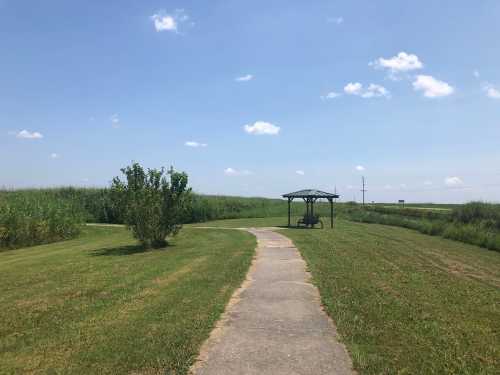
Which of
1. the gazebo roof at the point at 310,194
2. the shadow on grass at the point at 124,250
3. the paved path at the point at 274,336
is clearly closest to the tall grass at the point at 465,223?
the gazebo roof at the point at 310,194

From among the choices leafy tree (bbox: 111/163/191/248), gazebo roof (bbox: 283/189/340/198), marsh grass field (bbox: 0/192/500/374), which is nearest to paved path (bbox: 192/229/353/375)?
marsh grass field (bbox: 0/192/500/374)

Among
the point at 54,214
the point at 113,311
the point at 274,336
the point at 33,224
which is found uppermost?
the point at 54,214

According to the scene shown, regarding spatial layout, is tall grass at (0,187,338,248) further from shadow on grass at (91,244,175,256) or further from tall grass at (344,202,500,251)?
tall grass at (344,202,500,251)

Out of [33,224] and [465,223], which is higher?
[33,224]

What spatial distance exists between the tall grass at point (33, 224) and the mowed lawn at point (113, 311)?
8497mm

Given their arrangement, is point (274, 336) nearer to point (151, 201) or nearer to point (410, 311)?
point (410, 311)

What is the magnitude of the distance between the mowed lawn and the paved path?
29 centimetres

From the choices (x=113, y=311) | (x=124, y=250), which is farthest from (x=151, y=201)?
(x=113, y=311)

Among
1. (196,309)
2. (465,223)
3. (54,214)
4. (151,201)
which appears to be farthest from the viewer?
(465,223)

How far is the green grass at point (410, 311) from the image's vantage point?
4738 millimetres

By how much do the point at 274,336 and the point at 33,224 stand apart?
20.8 metres

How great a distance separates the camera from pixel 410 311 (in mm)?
6883

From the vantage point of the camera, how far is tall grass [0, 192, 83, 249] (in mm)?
20531

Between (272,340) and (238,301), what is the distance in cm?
212
